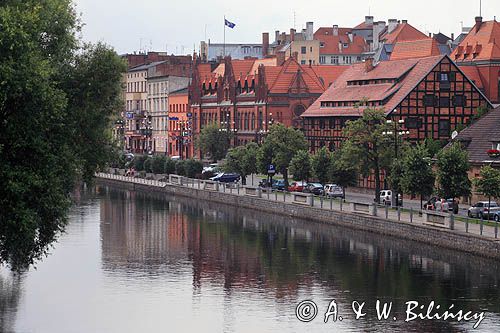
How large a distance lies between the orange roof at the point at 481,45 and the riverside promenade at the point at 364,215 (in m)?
32.7

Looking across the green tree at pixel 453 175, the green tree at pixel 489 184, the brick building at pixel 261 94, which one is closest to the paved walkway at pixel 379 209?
the green tree at pixel 489 184

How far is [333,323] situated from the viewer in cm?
4778

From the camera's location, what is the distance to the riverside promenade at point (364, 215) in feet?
204

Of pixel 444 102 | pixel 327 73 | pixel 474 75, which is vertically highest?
pixel 327 73

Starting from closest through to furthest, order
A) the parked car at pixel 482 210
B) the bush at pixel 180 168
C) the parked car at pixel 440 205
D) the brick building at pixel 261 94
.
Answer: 1. the parked car at pixel 482 210
2. the parked car at pixel 440 205
3. the bush at pixel 180 168
4. the brick building at pixel 261 94

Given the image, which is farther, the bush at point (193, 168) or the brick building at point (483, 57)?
the brick building at point (483, 57)

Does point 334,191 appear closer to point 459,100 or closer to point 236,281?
point 459,100

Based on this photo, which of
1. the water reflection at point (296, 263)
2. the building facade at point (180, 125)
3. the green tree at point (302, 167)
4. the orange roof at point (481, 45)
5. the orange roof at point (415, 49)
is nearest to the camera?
the water reflection at point (296, 263)

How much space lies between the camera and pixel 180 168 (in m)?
121

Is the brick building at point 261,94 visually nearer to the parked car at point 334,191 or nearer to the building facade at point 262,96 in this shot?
the building facade at point 262,96

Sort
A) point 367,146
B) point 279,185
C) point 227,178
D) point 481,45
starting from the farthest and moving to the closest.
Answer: point 481,45 < point 227,178 < point 279,185 < point 367,146

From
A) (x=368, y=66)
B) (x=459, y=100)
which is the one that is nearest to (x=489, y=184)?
(x=459, y=100)

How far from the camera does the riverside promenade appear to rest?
62125 mm

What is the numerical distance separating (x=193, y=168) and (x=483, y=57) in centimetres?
3030
